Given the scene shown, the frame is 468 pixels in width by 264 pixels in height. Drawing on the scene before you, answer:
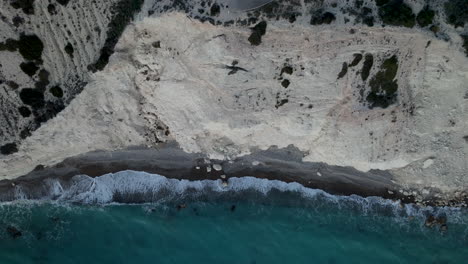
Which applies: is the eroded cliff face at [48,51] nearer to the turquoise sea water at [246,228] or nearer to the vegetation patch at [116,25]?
the vegetation patch at [116,25]

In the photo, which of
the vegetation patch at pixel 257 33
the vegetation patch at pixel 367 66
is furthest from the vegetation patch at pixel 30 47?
the vegetation patch at pixel 367 66

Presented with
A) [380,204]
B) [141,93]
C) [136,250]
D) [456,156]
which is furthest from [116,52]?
[456,156]

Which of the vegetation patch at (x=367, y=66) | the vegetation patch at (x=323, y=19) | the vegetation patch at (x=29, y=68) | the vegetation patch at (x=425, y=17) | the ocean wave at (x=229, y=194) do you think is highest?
the vegetation patch at (x=425, y=17)

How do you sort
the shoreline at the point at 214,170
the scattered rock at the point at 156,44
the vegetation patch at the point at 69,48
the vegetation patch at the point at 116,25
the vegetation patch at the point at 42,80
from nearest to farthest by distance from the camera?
the vegetation patch at the point at 116,25
the vegetation patch at the point at 69,48
the scattered rock at the point at 156,44
the vegetation patch at the point at 42,80
the shoreline at the point at 214,170

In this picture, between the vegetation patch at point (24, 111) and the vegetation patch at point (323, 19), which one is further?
the vegetation patch at point (24, 111)

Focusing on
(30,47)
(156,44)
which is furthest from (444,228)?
(30,47)

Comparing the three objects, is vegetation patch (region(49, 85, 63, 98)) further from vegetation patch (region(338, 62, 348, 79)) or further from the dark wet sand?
vegetation patch (region(338, 62, 348, 79))

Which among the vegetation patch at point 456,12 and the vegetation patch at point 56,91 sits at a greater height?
the vegetation patch at point 456,12

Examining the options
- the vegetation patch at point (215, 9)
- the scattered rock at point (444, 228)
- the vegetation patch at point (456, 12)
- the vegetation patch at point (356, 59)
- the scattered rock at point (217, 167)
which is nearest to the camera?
the vegetation patch at point (215, 9)
